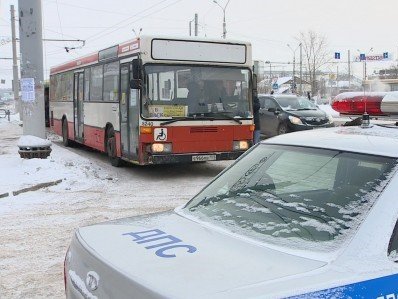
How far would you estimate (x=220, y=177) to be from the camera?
3.83 meters

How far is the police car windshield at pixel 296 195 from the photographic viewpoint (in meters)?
2.68

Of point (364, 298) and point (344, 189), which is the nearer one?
point (364, 298)

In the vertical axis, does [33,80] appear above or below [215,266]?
above

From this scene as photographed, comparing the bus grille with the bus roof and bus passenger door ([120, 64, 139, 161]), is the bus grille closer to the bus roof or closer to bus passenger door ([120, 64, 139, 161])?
bus passenger door ([120, 64, 139, 161])

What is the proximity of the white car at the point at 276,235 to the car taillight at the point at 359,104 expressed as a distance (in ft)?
5.73

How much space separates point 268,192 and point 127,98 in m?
8.54

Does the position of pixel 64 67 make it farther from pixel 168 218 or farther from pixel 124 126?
pixel 168 218

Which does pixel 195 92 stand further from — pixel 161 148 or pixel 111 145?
pixel 111 145

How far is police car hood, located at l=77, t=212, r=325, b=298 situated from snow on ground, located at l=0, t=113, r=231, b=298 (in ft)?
7.00

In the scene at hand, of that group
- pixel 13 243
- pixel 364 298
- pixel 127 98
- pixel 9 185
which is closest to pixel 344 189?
pixel 364 298

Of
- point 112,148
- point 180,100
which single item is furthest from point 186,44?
point 112,148

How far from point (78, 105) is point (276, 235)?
14076mm

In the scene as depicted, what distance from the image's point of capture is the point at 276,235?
2.76 meters

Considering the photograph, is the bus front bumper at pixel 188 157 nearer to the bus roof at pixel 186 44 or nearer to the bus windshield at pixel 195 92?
the bus windshield at pixel 195 92
